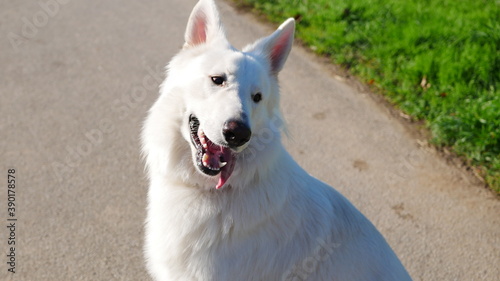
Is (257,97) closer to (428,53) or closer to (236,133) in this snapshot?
(236,133)

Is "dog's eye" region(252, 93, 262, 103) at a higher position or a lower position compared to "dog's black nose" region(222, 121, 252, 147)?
lower

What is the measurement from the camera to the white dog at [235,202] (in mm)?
Result: 3055

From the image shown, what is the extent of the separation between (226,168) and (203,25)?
1075 millimetres

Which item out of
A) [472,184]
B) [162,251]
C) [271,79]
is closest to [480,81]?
[472,184]

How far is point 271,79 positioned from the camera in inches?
137

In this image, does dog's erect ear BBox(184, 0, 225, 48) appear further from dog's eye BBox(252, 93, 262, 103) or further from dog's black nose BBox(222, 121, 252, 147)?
dog's black nose BBox(222, 121, 252, 147)

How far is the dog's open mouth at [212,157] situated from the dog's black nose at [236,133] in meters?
0.14
